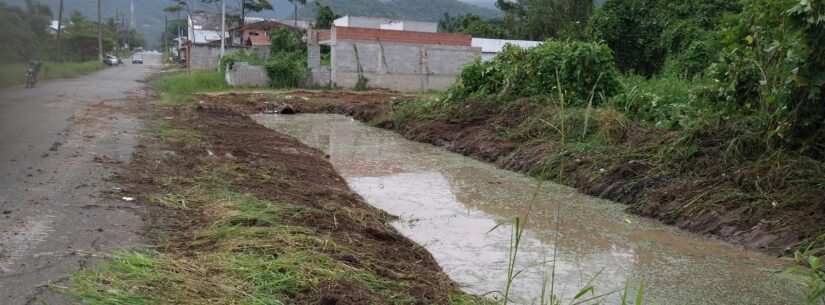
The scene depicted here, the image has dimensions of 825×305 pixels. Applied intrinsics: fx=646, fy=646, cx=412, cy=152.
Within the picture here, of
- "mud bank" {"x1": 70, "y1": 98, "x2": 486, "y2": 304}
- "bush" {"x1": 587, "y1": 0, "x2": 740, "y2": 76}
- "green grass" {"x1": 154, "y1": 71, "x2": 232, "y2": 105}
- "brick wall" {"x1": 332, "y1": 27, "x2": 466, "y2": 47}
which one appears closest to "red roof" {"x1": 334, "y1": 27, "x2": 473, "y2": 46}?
"brick wall" {"x1": 332, "y1": 27, "x2": 466, "y2": 47}

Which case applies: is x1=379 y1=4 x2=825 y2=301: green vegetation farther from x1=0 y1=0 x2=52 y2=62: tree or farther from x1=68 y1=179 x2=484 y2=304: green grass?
x1=0 y1=0 x2=52 y2=62: tree

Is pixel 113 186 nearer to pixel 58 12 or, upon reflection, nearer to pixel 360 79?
pixel 58 12

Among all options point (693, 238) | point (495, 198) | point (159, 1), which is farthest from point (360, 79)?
point (159, 1)

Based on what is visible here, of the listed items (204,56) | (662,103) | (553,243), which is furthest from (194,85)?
(204,56)

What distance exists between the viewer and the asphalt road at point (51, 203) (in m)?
3.14

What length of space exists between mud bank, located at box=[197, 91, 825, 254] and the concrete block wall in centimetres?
1606

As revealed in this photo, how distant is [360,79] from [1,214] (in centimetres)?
2260

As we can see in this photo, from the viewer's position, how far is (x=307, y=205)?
17.6 ft

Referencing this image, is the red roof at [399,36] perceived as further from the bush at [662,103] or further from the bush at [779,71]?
the bush at [779,71]

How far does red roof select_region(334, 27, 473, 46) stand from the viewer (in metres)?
26.3

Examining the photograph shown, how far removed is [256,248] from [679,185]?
462cm

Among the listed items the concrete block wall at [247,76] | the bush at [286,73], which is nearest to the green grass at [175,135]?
the concrete block wall at [247,76]

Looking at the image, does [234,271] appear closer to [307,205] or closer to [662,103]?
[307,205]

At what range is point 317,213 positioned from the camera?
4.98 metres
